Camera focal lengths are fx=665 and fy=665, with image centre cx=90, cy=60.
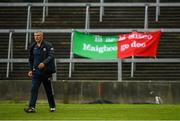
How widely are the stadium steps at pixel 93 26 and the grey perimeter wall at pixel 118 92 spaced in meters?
3.17

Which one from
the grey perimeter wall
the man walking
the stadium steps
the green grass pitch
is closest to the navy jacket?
the man walking

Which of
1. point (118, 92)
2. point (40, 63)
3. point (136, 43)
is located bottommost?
point (118, 92)

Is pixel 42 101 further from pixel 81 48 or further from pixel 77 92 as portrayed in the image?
pixel 81 48

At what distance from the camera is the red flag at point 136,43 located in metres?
19.7

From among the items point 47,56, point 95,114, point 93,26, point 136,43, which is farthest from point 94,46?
point 95,114

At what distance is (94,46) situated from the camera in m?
19.9

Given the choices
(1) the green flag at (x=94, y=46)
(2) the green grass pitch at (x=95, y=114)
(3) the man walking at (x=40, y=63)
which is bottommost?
(2) the green grass pitch at (x=95, y=114)

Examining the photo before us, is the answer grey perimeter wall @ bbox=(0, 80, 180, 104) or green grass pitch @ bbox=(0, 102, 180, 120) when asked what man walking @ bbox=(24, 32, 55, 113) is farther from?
grey perimeter wall @ bbox=(0, 80, 180, 104)

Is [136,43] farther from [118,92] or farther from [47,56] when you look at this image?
[47,56]

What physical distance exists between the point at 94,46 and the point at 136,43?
1256 mm

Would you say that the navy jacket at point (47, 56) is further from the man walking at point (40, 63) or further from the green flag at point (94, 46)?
the green flag at point (94, 46)

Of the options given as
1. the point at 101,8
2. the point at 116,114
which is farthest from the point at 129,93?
the point at 101,8

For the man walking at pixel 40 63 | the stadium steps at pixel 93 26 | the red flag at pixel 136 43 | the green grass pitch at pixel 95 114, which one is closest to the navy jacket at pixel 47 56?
the man walking at pixel 40 63

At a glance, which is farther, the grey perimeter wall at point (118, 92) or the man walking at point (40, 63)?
the grey perimeter wall at point (118, 92)
